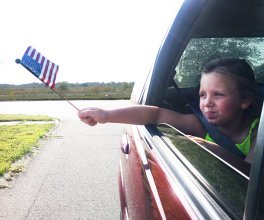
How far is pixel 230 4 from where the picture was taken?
273 centimetres

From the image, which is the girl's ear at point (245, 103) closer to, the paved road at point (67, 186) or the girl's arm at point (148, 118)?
the girl's arm at point (148, 118)

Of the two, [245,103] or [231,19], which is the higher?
[231,19]

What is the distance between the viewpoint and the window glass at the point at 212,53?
105 inches

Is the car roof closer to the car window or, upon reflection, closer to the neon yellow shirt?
the car window

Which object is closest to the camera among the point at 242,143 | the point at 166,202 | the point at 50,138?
the point at 166,202

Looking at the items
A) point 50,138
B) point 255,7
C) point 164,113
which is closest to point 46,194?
point 164,113

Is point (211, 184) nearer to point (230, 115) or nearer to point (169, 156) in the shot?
point (169, 156)

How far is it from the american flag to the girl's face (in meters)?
0.89

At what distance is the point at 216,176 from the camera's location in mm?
1280

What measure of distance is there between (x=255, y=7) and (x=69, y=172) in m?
4.26

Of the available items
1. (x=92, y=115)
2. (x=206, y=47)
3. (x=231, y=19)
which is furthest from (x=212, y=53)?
(x=92, y=115)

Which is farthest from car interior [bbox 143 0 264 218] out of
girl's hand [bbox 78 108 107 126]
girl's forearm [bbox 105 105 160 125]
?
girl's hand [bbox 78 108 107 126]

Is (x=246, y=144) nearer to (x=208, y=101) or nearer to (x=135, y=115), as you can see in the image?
(x=208, y=101)

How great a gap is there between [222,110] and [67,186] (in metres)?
3.76
